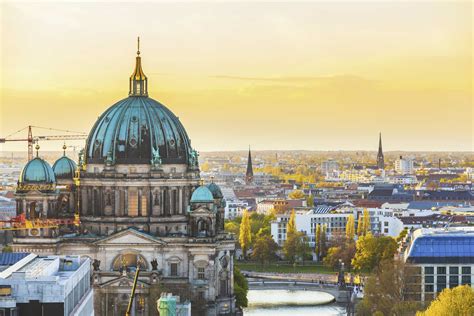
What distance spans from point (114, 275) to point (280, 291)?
1341 inches

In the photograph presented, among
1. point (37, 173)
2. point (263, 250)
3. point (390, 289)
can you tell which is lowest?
point (263, 250)

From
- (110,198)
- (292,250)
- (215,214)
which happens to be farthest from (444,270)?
(292,250)

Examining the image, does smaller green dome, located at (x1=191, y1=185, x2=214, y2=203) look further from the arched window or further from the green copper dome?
the arched window

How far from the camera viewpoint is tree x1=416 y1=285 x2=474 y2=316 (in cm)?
10439

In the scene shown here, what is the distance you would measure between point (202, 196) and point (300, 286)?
1317 inches

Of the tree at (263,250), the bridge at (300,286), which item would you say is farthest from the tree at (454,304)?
the tree at (263,250)

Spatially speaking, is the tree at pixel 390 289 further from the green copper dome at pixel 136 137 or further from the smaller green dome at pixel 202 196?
the green copper dome at pixel 136 137

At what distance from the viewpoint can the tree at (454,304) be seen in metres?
104

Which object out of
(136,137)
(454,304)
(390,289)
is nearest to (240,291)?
(136,137)

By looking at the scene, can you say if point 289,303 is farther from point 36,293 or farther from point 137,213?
point 36,293

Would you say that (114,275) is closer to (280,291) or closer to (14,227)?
(14,227)

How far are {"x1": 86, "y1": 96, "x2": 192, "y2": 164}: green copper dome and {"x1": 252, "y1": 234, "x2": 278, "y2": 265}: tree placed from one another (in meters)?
57.7

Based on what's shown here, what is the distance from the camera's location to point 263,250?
190375mm

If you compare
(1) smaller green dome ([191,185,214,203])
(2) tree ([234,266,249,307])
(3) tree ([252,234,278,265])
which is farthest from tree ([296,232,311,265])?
(1) smaller green dome ([191,185,214,203])
